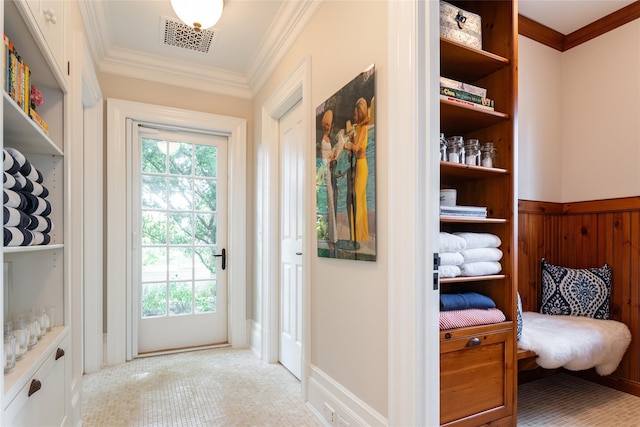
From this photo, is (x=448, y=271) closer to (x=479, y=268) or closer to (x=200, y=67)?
(x=479, y=268)

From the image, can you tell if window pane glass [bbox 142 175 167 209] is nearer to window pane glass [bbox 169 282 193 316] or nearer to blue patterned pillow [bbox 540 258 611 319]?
window pane glass [bbox 169 282 193 316]

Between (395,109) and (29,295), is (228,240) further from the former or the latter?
(395,109)

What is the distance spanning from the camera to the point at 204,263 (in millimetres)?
3332

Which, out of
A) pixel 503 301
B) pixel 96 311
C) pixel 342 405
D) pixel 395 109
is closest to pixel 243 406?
pixel 342 405

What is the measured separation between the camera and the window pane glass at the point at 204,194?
3318mm

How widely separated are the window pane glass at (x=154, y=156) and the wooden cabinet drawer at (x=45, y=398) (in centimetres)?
182

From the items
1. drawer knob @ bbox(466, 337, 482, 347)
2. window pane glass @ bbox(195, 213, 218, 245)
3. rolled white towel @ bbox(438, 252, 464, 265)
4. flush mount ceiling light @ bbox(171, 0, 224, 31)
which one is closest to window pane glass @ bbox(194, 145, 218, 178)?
window pane glass @ bbox(195, 213, 218, 245)

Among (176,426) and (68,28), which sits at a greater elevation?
(68,28)

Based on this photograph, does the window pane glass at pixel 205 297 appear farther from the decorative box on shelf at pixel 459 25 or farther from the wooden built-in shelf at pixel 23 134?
the decorative box on shelf at pixel 459 25

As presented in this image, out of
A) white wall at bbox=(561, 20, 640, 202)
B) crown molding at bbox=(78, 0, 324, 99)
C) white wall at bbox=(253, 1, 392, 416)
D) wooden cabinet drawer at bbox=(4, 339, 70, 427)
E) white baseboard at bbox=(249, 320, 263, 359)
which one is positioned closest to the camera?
wooden cabinet drawer at bbox=(4, 339, 70, 427)

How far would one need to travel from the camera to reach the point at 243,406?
2154 mm

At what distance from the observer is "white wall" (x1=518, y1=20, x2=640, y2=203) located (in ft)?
8.69

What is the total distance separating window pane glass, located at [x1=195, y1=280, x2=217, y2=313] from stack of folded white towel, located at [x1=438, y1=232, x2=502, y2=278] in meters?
2.35

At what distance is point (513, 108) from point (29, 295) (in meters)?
2.56
